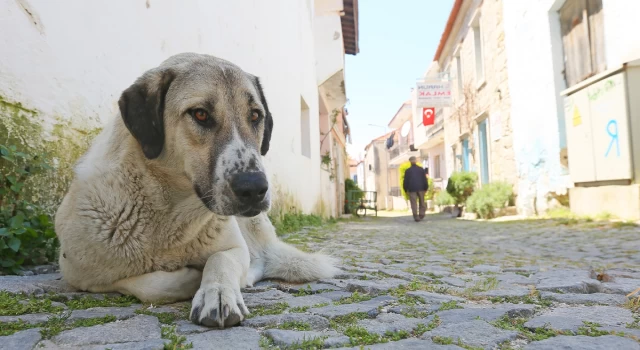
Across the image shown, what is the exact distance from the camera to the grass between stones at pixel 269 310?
6.68 feet

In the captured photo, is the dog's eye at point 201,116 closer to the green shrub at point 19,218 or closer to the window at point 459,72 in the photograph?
the green shrub at point 19,218

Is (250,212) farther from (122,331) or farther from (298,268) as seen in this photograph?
(298,268)

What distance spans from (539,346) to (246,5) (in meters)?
6.32

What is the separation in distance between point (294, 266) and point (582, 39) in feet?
30.4

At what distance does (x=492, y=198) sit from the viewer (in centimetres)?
1217

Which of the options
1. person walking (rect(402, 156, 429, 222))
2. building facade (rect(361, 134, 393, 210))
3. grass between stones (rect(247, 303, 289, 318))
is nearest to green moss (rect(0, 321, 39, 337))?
grass between stones (rect(247, 303, 289, 318))

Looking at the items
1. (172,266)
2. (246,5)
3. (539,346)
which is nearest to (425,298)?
(539,346)

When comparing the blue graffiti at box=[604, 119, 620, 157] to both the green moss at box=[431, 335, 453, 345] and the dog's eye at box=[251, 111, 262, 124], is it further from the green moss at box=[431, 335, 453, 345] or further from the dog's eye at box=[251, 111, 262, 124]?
the green moss at box=[431, 335, 453, 345]

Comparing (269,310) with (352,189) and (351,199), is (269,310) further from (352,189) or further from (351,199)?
(352,189)

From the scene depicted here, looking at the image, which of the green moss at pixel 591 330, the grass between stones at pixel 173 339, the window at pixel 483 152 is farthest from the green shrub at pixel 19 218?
the window at pixel 483 152

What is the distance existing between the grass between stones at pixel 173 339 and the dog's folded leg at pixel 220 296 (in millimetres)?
122

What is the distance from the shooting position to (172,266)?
92.7 inches

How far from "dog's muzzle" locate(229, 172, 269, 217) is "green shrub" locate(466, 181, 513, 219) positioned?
1121 centimetres

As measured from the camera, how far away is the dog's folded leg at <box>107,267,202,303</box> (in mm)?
2203
